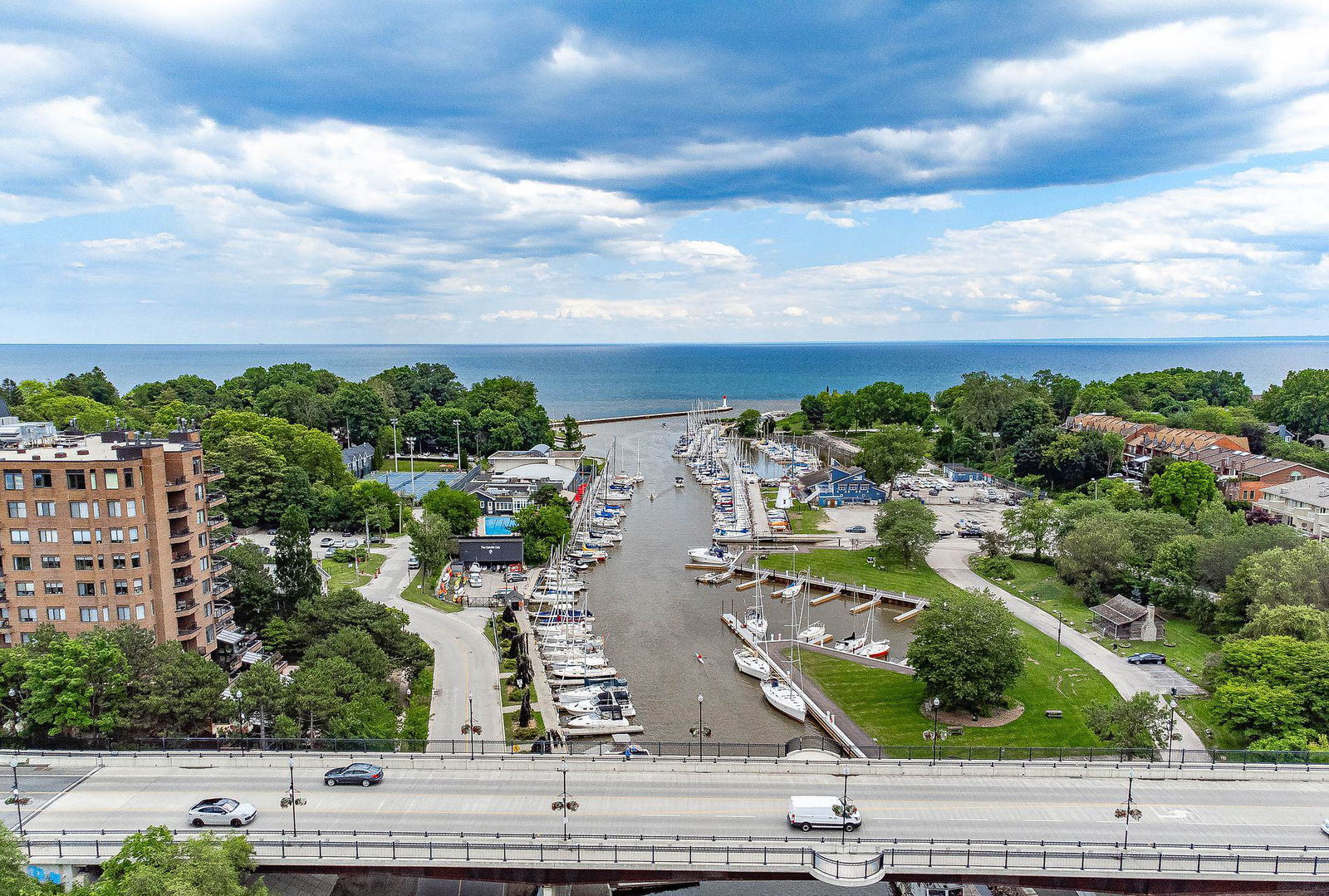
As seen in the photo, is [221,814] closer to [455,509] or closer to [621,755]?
[621,755]

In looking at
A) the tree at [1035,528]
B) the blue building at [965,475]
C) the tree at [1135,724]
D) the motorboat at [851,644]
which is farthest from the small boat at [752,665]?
the blue building at [965,475]

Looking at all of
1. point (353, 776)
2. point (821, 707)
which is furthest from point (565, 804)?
point (821, 707)

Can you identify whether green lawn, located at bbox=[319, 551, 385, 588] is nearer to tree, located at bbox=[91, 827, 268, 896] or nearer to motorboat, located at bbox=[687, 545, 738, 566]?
motorboat, located at bbox=[687, 545, 738, 566]

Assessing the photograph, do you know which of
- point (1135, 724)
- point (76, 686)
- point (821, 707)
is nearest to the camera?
point (76, 686)

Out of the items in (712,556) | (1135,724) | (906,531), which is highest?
→ (906,531)

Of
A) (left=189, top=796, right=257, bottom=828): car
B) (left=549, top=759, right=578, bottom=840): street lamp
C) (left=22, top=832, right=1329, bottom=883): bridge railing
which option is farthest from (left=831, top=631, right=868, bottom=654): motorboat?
(left=189, top=796, right=257, bottom=828): car

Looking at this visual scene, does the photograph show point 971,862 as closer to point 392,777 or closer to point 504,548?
point 392,777

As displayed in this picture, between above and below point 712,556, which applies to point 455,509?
above
